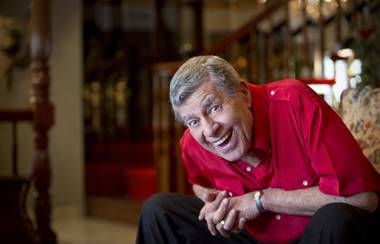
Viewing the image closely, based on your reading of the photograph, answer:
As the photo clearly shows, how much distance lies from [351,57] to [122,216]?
7.22 feet

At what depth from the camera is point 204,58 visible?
6.18ft

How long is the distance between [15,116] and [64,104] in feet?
4.21

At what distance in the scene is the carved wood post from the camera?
13.2 ft

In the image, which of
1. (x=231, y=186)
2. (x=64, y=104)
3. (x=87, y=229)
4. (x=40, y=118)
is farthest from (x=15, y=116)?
(x=231, y=186)

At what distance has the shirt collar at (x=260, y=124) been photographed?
6.21ft

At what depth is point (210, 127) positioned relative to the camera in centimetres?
184

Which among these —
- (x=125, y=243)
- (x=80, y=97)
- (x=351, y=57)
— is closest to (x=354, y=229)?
(x=351, y=57)

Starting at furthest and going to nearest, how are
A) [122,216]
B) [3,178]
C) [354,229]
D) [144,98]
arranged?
[144,98] < [122,216] < [3,178] < [354,229]

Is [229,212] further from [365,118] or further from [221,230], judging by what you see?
[365,118]

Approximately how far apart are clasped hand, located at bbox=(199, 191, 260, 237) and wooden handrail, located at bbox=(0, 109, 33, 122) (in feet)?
7.85

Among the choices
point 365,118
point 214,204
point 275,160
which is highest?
point 365,118

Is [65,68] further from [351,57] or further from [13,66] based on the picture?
[351,57]

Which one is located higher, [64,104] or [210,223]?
[64,104]

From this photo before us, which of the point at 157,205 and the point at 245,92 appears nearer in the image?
the point at 245,92
